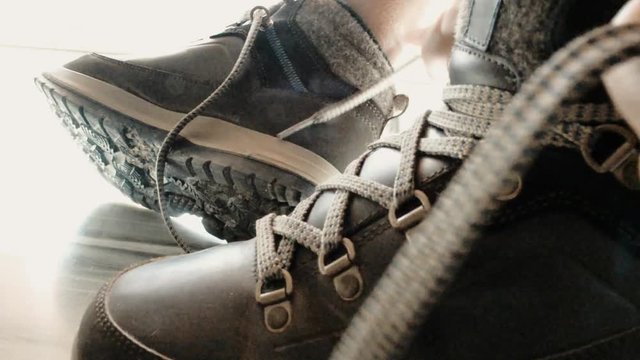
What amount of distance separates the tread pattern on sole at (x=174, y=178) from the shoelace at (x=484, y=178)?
0.38m

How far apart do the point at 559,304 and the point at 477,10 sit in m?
0.15

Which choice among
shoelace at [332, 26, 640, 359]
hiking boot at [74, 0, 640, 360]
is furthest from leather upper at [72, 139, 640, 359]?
shoelace at [332, 26, 640, 359]

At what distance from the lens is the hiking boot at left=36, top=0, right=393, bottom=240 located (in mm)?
596

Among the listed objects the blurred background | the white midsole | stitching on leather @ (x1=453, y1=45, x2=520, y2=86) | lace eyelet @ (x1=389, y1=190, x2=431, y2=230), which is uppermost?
stitching on leather @ (x1=453, y1=45, x2=520, y2=86)

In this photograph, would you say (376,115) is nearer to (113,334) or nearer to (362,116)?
(362,116)

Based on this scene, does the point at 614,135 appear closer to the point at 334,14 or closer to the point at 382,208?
the point at 382,208

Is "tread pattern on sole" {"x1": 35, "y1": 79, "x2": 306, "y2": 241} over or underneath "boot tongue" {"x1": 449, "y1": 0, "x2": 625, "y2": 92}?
underneath

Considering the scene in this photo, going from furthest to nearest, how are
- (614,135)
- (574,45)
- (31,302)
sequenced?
(31,302) < (614,135) < (574,45)

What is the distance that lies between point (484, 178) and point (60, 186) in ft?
2.18

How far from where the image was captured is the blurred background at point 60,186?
57 centimetres

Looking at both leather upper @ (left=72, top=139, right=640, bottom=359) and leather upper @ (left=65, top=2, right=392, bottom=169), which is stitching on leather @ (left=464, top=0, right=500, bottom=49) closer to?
leather upper @ (left=72, top=139, right=640, bottom=359)

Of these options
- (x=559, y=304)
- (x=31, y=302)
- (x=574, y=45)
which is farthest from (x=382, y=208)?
(x=31, y=302)

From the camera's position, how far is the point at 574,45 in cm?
19

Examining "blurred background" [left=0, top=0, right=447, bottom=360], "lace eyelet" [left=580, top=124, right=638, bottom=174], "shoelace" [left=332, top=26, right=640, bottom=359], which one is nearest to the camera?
"shoelace" [left=332, top=26, right=640, bottom=359]
